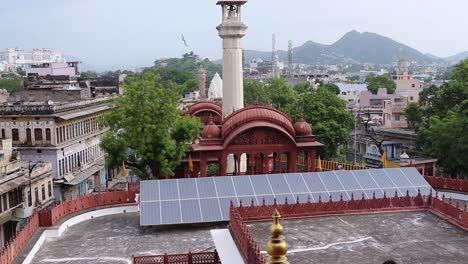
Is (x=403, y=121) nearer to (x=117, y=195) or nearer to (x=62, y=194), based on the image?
(x=62, y=194)

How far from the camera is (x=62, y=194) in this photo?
147 ft

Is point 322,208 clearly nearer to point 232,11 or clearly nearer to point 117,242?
point 117,242

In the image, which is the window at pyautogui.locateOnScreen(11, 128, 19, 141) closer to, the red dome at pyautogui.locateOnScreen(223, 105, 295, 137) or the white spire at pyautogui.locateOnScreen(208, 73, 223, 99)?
the red dome at pyautogui.locateOnScreen(223, 105, 295, 137)

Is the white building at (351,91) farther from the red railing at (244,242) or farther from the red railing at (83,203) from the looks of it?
the red railing at (244,242)

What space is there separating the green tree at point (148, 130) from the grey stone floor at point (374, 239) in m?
15.1

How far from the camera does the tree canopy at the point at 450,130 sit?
38.8 meters

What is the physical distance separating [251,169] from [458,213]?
1787 cm

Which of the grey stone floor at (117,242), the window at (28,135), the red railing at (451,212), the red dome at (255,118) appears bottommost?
the grey stone floor at (117,242)

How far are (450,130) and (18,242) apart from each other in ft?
104

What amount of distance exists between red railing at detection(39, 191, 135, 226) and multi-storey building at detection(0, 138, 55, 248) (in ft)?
31.8

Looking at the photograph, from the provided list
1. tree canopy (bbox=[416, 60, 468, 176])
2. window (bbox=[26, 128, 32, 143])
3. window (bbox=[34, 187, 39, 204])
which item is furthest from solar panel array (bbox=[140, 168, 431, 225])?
window (bbox=[26, 128, 32, 143])

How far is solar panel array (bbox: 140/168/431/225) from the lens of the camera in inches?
877

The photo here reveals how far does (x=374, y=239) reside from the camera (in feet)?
55.0

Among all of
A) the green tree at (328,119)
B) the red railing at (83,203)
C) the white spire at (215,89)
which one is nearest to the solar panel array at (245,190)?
the red railing at (83,203)
